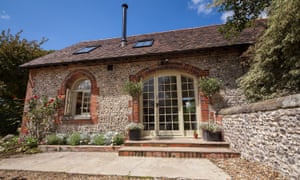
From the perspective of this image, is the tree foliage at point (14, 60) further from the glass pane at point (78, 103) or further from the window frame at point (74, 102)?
the glass pane at point (78, 103)

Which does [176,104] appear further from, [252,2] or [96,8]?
[96,8]

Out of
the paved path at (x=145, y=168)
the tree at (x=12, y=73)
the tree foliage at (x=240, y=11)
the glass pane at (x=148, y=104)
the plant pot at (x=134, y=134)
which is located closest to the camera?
the paved path at (x=145, y=168)

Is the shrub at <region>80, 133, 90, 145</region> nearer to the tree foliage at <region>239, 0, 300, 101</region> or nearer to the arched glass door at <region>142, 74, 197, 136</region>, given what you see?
the arched glass door at <region>142, 74, 197, 136</region>

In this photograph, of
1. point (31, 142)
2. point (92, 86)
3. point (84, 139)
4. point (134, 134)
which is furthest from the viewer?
point (92, 86)

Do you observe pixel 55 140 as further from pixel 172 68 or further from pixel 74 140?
pixel 172 68

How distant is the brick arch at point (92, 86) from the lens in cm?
557

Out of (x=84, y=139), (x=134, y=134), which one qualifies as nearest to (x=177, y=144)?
(x=134, y=134)

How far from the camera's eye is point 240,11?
4.43 meters

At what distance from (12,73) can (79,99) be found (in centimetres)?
711

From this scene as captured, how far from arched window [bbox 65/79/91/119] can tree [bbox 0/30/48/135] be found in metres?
5.26

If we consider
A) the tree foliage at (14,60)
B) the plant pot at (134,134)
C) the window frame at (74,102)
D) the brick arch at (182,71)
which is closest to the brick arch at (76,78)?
the window frame at (74,102)

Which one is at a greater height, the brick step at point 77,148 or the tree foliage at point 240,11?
the tree foliage at point 240,11

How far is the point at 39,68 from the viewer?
6465 millimetres

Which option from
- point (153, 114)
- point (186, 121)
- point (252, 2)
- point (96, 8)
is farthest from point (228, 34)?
point (96, 8)
